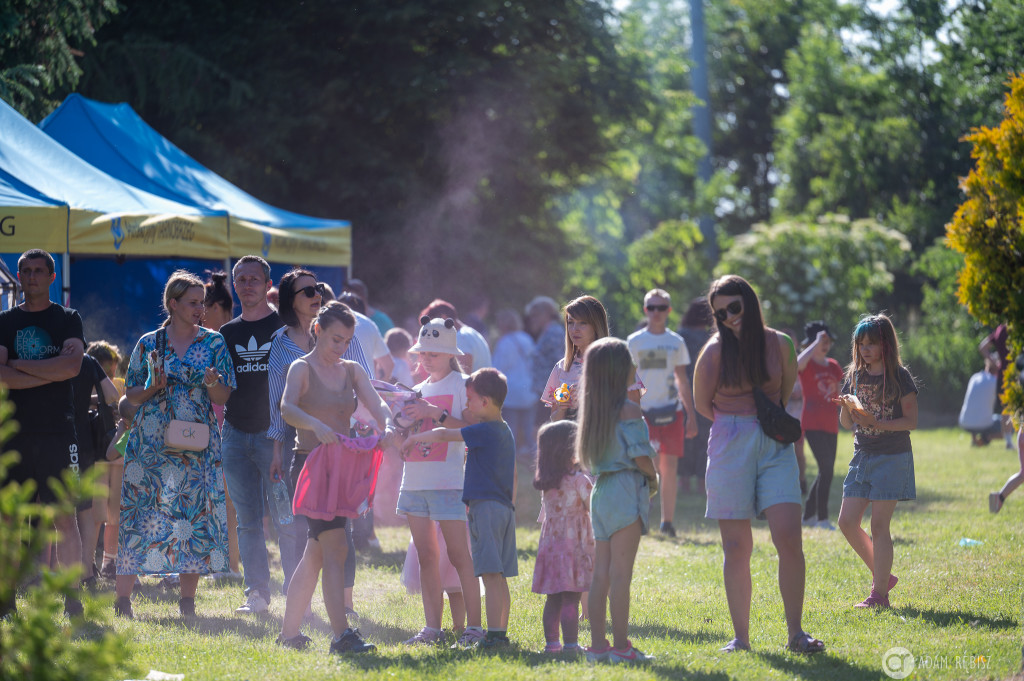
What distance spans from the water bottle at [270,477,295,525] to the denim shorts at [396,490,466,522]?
1044 mm

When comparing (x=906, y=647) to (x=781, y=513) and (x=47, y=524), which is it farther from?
(x=47, y=524)

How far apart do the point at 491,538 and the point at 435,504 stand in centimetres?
41

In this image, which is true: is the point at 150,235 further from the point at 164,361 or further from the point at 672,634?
the point at 672,634

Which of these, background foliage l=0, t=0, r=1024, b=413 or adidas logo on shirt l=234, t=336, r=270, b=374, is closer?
adidas logo on shirt l=234, t=336, r=270, b=374

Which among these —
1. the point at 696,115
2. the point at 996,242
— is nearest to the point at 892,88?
the point at 696,115

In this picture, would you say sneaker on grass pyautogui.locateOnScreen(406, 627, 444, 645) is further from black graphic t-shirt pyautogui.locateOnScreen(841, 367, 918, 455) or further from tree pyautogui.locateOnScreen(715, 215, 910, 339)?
tree pyautogui.locateOnScreen(715, 215, 910, 339)

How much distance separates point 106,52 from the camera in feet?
50.2

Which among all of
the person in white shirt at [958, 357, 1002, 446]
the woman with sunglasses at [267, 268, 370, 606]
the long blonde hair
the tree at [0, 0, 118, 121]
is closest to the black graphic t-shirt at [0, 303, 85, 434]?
the woman with sunglasses at [267, 268, 370, 606]

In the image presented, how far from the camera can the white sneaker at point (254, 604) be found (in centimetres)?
645

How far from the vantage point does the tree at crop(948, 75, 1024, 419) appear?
190 inches

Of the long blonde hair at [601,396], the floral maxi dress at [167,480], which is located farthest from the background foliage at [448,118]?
the floral maxi dress at [167,480]

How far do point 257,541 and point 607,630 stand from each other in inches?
90.3

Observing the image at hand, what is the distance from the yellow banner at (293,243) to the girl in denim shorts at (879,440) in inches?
221

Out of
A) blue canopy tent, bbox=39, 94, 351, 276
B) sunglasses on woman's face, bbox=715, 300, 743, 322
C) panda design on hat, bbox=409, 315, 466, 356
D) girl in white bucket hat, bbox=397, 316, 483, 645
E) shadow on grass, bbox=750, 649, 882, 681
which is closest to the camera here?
shadow on grass, bbox=750, 649, 882, 681
